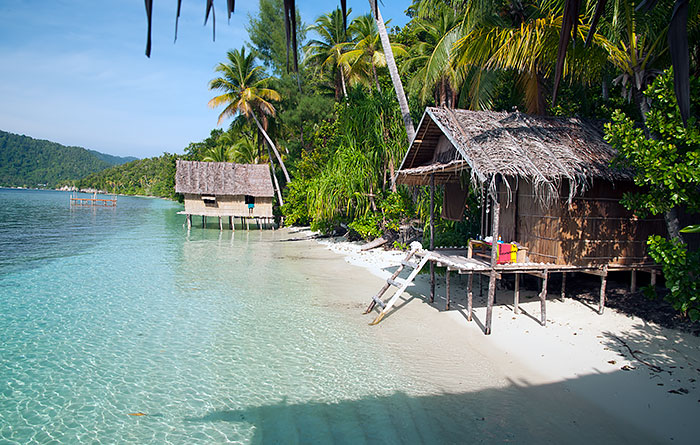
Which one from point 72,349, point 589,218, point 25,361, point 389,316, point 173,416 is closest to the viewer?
point 173,416

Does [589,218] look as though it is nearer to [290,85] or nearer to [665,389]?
[665,389]

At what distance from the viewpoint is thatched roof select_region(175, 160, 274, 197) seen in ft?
81.3

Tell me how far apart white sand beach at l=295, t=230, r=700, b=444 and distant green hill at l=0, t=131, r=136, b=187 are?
528 feet

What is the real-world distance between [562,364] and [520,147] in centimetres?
328

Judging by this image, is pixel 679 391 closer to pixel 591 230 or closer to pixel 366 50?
pixel 591 230

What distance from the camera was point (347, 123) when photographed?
→ 1664 cm

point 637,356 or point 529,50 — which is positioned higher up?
point 529,50

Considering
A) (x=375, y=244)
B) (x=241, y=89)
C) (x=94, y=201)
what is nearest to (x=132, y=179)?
(x=94, y=201)

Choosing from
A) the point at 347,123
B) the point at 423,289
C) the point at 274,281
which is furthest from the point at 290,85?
the point at 423,289

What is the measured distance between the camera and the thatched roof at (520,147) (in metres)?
6.63

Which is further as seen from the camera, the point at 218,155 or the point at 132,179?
the point at 132,179

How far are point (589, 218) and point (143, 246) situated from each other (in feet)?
54.3

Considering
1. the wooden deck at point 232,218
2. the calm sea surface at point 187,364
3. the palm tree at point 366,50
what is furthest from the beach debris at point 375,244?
the wooden deck at point 232,218

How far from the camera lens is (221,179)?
84.1 feet
